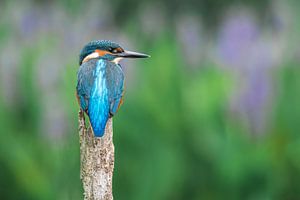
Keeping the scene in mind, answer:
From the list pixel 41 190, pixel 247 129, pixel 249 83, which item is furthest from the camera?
pixel 249 83

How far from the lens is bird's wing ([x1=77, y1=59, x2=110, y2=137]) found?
2354mm

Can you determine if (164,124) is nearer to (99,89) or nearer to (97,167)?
(99,89)

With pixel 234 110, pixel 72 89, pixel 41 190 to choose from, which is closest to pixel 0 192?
pixel 41 190

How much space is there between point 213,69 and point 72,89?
2.11 feet

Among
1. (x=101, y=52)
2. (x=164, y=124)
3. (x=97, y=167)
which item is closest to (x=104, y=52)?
(x=101, y=52)

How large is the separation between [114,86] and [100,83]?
3cm

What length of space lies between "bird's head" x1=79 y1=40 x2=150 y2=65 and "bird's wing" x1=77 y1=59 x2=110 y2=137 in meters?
0.02

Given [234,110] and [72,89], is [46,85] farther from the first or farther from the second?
[234,110]

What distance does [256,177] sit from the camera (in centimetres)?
410

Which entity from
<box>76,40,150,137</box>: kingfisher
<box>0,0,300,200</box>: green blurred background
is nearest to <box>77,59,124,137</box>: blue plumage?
<box>76,40,150,137</box>: kingfisher

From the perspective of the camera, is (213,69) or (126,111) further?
(213,69)

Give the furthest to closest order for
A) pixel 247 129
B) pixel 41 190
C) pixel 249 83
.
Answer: pixel 249 83, pixel 247 129, pixel 41 190

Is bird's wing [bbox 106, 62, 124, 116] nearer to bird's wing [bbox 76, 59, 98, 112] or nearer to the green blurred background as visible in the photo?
Answer: bird's wing [bbox 76, 59, 98, 112]

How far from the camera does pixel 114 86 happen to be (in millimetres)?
2453
